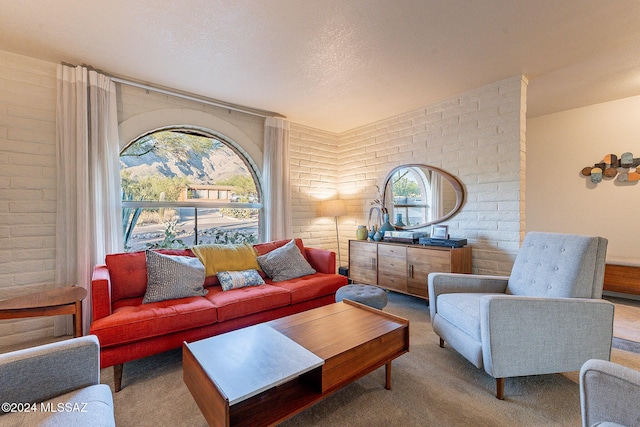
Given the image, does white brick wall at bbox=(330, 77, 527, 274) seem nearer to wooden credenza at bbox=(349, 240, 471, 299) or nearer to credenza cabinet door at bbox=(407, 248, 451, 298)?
wooden credenza at bbox=(349, 240, 471, 299)

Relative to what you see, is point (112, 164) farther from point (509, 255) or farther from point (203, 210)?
point (509, 255)

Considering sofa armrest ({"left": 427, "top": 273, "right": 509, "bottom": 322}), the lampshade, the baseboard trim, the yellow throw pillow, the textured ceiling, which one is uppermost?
the textured ceiling

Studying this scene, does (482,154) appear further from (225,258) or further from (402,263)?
(225,258)

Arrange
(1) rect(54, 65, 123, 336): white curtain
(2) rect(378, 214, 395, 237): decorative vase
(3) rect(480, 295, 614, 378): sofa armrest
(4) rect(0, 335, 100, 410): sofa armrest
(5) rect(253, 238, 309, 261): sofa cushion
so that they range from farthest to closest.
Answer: (2) rect(378, 214, 395, 237): decorative vase, (5) rect(253, 238, 309, 261): sofa cushion, (1) rect(54, 65, 123, 336): white curtain, (3) rect(480, 295, 614, 378): sofa armrest, (4) rect(0, 335, 100, 410): sofa armrest

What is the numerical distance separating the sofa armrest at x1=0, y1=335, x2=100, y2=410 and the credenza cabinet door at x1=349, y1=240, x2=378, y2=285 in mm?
2908

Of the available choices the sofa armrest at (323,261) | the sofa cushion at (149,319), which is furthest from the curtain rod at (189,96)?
the sofa cushion at (149,319)

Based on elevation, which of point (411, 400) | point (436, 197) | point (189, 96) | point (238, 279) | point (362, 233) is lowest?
point (411, 400)

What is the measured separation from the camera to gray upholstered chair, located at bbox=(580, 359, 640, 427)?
0.89m

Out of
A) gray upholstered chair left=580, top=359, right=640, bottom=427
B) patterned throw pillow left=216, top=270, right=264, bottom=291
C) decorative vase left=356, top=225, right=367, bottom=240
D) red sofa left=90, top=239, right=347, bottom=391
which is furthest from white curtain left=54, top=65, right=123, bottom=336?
gray upholstered chair left=580, top=359, right=640, bottom=427

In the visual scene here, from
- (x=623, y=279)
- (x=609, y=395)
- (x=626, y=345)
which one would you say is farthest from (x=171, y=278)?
(x=623, y=279)

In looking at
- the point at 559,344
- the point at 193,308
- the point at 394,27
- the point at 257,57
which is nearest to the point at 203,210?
the point at 193,308

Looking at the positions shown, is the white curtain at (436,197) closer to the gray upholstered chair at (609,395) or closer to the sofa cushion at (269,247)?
the sofa cushion at (269,247)

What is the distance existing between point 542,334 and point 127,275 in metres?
3.00

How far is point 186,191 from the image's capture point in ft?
10.7
